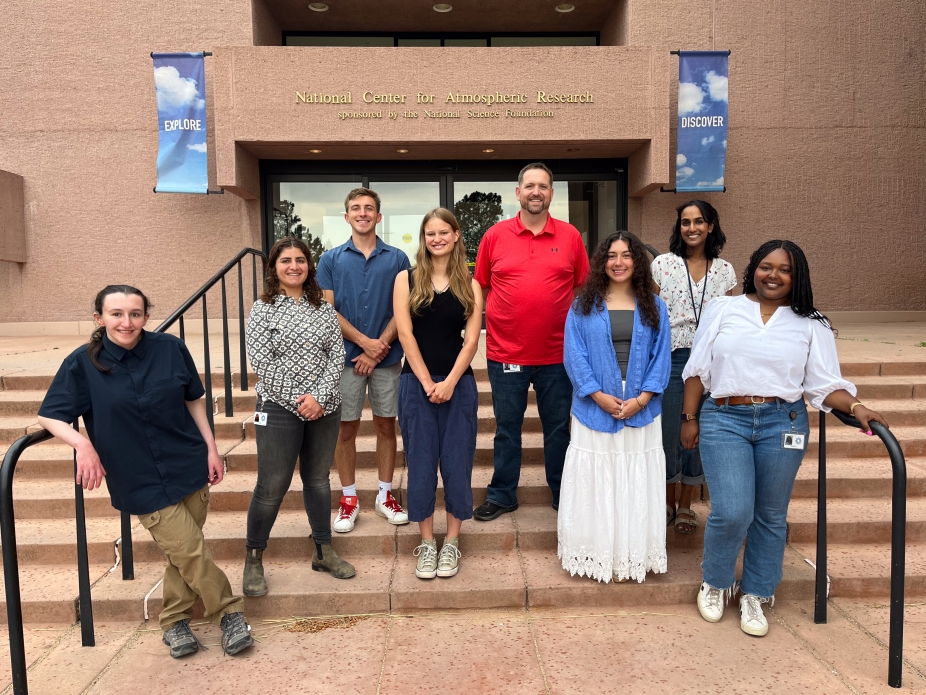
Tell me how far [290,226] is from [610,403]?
715 cm

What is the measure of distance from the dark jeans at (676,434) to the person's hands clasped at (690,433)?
13.6 inches

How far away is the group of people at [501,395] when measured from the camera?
8.89 ft

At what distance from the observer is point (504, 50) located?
7.91 metres

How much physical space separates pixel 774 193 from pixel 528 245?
271 inches

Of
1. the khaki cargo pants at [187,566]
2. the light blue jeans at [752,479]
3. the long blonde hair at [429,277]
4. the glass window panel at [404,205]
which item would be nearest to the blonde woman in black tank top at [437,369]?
the long blonde hair at [429,277]

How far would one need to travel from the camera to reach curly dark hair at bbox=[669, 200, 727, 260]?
337cm

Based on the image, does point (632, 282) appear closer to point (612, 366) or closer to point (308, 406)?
point (612, 366)

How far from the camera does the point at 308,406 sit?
9.77 feet

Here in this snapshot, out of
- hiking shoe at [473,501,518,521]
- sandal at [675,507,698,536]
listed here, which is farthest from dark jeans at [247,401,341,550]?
sandal at [675,507,698,536]

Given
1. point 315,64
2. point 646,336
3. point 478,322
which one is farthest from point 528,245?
point 315,64

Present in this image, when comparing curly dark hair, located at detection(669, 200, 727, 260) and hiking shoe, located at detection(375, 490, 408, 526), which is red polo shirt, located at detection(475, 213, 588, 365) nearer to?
curly dark hair, located at detection(669, 200, 727, 260)

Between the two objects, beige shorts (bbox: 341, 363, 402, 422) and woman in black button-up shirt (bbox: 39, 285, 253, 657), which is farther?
beige shorts (bbox: 341, 363, 402, 422)

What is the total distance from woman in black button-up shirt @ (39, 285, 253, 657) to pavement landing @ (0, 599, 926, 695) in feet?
0.66

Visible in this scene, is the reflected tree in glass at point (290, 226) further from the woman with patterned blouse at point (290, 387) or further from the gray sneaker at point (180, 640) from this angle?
the gray sneaker at point (180, 640)
